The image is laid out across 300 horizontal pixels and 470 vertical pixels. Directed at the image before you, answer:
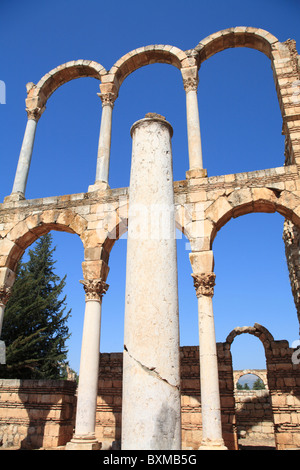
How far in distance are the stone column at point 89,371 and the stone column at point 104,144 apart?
3.13m

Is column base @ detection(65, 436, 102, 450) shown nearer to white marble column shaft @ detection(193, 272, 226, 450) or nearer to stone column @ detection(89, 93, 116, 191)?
white marble column shaft @ detection(193, 272, 226, 450)

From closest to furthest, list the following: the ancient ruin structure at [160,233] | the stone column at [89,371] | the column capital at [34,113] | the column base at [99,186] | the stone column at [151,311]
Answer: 1. the stone column at [151,311]
2. the ancient ruin structure at [160,233]
3. the stone column at [89,371]
4. the column base at [99,186]
5. the column capital at [34,113]

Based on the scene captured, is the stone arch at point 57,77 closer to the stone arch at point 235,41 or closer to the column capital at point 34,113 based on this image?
the column capital at point 34,113

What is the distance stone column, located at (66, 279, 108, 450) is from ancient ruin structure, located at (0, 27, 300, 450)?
2 cm

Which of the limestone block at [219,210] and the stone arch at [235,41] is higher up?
the stone arch at [235,41]

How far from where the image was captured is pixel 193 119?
10.6 meters

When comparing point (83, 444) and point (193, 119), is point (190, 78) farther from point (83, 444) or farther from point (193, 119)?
point (83, 444)

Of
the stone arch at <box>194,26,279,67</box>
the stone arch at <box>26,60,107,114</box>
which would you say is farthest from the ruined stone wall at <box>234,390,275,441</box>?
the stone arch at <box>26,60,107,114</box>

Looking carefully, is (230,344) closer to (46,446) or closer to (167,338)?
(46,446)

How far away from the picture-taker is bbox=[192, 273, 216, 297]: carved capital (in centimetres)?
838

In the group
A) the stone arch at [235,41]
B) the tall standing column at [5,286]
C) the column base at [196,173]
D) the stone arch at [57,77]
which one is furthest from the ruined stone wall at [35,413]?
the stone arch at [235,41]

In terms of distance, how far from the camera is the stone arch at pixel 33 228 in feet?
33.7

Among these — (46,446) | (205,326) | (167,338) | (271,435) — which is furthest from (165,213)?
(271,435)

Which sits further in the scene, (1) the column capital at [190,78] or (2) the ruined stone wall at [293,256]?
(2) the ruined stone wall at [293,256]
